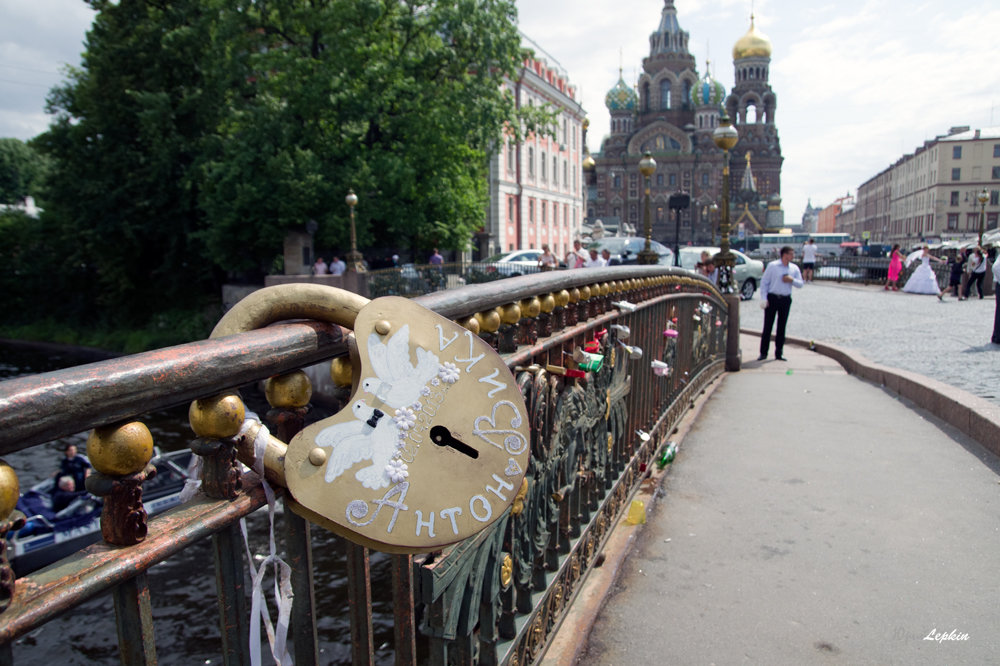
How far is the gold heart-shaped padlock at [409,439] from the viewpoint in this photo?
1088 mm

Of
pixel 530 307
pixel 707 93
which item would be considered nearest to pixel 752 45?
pixel 707 93

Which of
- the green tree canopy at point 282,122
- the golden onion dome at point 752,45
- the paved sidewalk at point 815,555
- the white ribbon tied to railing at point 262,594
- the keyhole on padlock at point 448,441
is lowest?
the paved sidewalk at point 815,555

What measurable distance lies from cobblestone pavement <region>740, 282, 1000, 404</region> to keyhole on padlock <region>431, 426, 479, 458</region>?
6.80 meters

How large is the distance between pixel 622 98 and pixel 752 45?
18.9 meters

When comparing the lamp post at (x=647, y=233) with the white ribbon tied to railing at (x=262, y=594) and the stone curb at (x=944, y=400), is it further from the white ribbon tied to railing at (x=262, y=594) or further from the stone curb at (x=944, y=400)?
the white ribbon tied to railing at (x=262, y=594)

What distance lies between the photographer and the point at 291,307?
49.5 inches

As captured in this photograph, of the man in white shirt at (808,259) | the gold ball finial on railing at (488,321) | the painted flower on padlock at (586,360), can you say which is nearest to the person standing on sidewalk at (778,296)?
the painted flower on padlock at (586,360)

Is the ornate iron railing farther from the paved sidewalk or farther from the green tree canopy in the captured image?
the green tree canopy

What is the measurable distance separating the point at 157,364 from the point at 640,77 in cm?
11563

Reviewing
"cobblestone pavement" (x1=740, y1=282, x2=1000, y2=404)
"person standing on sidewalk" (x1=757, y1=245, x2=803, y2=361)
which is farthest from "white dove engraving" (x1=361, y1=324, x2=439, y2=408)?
"person standing on sidewalk" (x1=757, y1=245, x2=803, y2=361)

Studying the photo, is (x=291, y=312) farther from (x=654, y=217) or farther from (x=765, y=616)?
(x=654, y=217)

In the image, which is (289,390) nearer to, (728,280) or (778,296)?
(778,296)

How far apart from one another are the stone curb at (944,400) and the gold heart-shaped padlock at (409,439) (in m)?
5.08

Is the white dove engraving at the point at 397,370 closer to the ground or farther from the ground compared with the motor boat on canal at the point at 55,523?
farther from the ground
